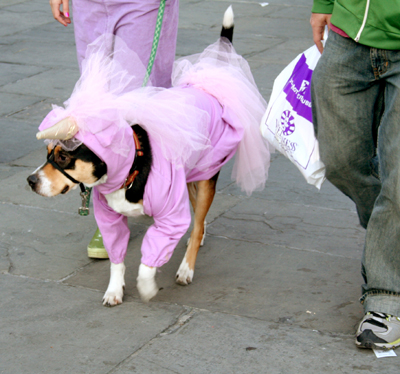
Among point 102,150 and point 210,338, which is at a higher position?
point 102,150

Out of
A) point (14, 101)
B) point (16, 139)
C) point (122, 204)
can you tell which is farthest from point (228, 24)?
point (14, 101)

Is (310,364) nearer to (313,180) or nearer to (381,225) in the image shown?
(381,225)

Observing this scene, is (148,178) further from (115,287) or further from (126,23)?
(126,23)

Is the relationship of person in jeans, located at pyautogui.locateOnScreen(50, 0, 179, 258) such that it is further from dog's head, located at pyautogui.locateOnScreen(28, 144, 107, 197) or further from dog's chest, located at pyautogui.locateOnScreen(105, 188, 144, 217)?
dog's head, located at pyautogui.locateOnScreen(28, 144, 107, 197)

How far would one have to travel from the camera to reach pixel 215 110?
143 inches

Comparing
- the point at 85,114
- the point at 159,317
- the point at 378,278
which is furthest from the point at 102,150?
the point at 378,278

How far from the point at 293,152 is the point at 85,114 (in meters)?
1.12

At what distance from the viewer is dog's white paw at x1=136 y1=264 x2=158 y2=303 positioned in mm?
3209

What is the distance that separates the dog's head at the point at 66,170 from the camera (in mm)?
2910

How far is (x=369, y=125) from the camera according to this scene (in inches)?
120

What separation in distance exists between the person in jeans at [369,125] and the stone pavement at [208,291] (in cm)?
26

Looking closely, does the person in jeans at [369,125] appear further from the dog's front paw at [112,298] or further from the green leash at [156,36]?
the dog's front paw at [112,298]

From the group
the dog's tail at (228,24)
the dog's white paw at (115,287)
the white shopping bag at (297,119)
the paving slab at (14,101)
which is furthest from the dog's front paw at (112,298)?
the paving slab at (14,101)

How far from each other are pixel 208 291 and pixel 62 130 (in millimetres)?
1307
